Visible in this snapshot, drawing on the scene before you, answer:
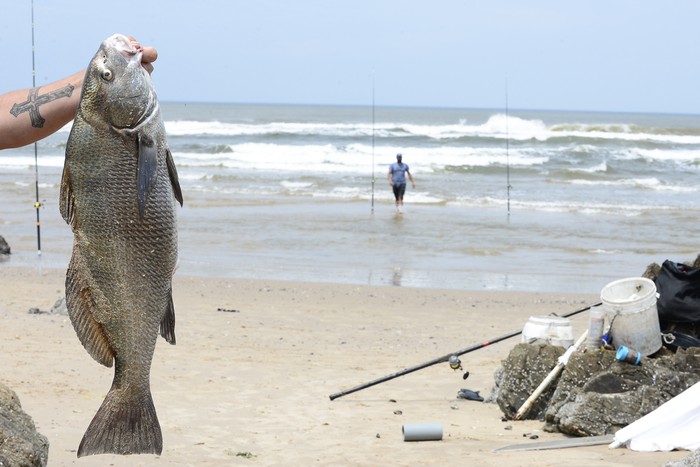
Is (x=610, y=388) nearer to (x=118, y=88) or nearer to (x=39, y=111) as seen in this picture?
(x=39, y=111)

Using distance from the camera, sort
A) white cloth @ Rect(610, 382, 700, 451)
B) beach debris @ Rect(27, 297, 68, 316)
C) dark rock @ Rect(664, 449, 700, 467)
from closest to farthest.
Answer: dark rock @ Rect(664, 449, 700, 467)
white cloth @ Rect(610, 382, 700, 451)
beach debris @ Rect(27, 297, 68, 316)

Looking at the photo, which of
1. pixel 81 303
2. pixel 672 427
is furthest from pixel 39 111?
pixel 672 427

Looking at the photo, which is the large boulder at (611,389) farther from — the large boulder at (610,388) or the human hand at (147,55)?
the human hand at (147,55)

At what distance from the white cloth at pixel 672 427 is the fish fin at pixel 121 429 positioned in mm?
3439

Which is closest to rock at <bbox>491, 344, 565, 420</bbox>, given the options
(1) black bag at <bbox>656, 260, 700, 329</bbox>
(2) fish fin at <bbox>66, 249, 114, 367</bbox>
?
(1) black bag at <bbox>656, 260, 700, 329</bbox>

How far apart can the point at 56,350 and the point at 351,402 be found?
2699 mm

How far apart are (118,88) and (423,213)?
1938 cm

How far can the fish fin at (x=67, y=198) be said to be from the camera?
2.84m

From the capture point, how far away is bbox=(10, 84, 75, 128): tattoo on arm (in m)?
→ 3.13

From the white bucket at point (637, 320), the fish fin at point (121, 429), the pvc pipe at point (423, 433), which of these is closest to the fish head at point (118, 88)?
the fish fin at point (121, 429)

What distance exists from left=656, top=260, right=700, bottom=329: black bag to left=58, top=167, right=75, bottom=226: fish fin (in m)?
4.61

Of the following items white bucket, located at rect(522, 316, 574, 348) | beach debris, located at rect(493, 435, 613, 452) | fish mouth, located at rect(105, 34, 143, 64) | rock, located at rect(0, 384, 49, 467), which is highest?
fish mouth, located at rect(105, 34, 143, 64)

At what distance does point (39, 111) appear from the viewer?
313 cm

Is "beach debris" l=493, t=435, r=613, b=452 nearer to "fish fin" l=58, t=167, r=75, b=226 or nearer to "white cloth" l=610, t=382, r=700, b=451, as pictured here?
"white cloth" l=610, t=382, r=700, b=451
